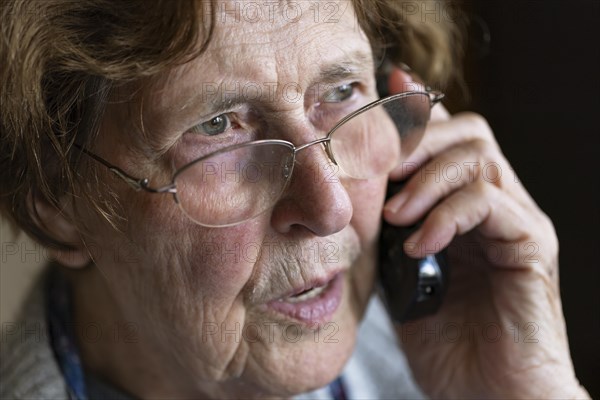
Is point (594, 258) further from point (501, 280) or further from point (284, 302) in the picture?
point (284, 302)

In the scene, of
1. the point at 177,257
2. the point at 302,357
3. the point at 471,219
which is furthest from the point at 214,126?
the point at 471,219

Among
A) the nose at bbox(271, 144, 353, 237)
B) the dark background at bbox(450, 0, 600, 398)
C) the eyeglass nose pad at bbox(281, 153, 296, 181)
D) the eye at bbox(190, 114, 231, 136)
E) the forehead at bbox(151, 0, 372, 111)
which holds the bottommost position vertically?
the dark background at bbox(450, 0, 600, 398)

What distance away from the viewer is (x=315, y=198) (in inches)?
45.6

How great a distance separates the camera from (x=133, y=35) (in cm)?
109

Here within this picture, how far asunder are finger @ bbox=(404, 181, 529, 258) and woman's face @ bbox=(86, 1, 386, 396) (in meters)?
0.09

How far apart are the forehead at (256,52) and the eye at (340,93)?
0.08 m

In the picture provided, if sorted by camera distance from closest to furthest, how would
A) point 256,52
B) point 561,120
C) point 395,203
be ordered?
point 256,52, point 395,203, point 561,120

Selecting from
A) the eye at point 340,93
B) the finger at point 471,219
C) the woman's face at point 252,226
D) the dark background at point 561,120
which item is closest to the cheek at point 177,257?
the woman's face at point 252,226

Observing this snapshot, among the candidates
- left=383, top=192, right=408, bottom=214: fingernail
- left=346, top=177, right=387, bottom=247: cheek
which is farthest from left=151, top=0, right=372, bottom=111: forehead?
left=383, top=192, right=408, bottom=214: fingernail

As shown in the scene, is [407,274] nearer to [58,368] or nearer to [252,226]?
[252,226]

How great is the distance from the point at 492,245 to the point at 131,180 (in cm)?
→ 68

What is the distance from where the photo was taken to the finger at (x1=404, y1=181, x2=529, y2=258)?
4.53ft

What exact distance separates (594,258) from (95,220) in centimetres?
122

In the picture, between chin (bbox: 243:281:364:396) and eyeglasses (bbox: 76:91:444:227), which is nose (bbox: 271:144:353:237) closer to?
eyeglasses (bbox: 76:91:444:227)
